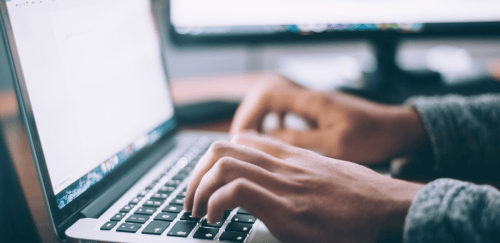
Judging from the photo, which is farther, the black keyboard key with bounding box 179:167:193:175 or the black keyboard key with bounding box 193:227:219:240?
the black keyboard key with bounding box 179:167:193:175

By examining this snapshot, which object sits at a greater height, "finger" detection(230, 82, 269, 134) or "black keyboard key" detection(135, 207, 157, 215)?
"finger" detection(230, 82, 269, 134)

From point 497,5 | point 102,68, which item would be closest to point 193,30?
point 102,68

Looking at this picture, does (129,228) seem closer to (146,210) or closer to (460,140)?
(146,210)

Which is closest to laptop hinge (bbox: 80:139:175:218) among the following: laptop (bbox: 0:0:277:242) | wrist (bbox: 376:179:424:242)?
laptop (bbox: 0:0:277:242)

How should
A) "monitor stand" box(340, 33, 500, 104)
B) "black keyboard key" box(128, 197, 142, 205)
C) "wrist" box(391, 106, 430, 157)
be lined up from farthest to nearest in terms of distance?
"monitor stand" box(340, 33, 500, 104), "wrist" box(391, 106, 430, 157), "black keyboard key" box(128, 197, 142, 205)

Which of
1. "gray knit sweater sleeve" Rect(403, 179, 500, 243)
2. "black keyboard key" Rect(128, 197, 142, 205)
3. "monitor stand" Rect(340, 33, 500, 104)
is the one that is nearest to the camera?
"gray knit sweater sleeve" Rect(403, 179, 500, 243)

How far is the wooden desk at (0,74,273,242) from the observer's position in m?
0.44

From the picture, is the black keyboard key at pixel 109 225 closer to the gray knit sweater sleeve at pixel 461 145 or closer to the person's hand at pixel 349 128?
the person's hand at pixel 349 128

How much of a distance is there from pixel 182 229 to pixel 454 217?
216 millimetres

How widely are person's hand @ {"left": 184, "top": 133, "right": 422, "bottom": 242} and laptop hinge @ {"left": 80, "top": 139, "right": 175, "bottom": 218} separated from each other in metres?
0.10

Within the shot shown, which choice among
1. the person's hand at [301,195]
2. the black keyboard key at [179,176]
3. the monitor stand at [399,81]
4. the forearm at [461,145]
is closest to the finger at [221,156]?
the person's hand at [301,195]

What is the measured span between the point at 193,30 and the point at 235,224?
491 millimetres

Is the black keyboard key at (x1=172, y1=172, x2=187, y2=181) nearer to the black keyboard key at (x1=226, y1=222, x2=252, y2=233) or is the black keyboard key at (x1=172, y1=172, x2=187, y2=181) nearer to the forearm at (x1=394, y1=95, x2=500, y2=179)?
the black keyboard key at (x1=226, y1=222, x2=252, y2=233)

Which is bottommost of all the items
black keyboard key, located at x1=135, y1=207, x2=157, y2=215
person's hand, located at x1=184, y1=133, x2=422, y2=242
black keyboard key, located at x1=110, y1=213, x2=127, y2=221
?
black keyboard key, located at x1=135, y1=207, x2=157, y2=215
